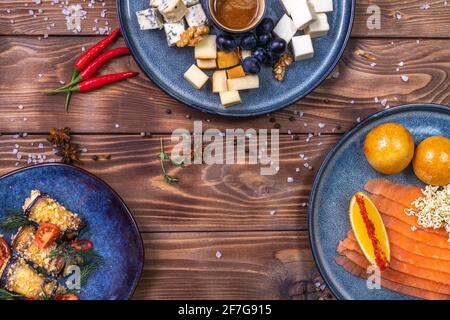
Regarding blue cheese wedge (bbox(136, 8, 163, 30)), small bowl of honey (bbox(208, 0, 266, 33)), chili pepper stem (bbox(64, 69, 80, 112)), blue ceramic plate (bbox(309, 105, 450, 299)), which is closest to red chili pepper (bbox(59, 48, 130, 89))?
chili pepper stem (bbox(64, 69, 80, 112))

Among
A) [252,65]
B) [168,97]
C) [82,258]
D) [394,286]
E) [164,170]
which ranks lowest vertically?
[394,286]

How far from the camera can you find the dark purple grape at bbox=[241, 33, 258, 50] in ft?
5.34

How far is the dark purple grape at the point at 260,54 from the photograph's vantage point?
1.63 metres

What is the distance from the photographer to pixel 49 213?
1631mm

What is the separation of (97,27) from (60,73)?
0.20 metres

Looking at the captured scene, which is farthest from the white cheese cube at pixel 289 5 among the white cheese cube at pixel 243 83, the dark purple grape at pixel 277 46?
the white cheese cube at pixel 243 83

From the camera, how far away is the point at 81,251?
5.43ft

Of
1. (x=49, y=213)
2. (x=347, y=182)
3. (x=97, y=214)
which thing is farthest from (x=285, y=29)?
(x=49, y=213)

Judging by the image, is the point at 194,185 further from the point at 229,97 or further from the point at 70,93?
the point at 70,93

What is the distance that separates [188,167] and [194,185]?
6 centimetres

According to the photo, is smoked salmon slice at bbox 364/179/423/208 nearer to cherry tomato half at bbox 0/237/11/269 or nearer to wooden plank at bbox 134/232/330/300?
wooden plank at bbox 134/232/330/300

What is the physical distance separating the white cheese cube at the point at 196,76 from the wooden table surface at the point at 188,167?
0.12 meters

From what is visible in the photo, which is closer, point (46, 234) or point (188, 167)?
point (46, 234)
